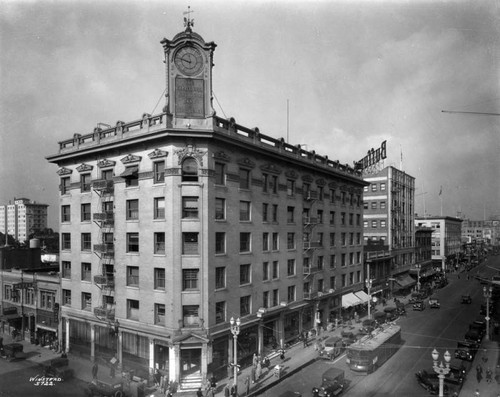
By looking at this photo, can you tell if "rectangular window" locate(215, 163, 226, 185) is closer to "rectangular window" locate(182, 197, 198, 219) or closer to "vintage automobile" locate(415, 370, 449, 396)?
"rectangular window" locate(182, 197, 198, 219)

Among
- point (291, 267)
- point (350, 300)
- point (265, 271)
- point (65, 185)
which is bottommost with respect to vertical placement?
point (350, 300)

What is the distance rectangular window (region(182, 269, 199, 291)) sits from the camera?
87.6ft

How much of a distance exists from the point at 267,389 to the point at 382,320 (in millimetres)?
24046

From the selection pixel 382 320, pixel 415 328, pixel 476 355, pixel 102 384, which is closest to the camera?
pixel 102 384

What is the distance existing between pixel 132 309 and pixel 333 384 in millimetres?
16624

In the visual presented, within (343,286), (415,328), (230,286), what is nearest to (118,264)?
(230,286)

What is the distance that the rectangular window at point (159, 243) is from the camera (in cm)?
2732

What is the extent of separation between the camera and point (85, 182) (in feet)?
110

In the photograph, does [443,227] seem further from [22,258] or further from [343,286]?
[22,258]

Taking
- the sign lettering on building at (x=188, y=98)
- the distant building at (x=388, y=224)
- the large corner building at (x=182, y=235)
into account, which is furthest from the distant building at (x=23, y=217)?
the sign lettering on building at (x=188, y=98)

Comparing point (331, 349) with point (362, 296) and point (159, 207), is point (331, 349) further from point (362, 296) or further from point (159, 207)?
point (159, 207)

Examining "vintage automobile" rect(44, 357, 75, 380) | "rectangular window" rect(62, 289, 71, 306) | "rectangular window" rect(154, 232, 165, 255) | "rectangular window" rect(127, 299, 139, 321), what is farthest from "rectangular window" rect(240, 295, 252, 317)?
"rectangular window" rect(62, 289, 71, 306)

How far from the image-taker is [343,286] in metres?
47.3

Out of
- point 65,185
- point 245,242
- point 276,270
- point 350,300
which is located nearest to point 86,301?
point 65,185
